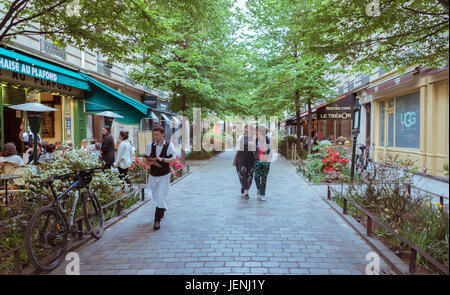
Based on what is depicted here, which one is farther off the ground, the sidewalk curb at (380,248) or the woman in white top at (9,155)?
the woman in white top at (9,155)

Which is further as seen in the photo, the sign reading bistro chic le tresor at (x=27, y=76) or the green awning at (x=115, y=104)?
the green awning at (x=115, y=104)

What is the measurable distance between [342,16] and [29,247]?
6012mm

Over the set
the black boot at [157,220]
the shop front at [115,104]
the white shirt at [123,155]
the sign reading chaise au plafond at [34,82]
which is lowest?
the black boot at [157,220]

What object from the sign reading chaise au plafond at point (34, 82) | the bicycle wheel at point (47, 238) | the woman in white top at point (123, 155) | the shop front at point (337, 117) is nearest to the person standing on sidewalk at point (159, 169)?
the bicycle wheel at point (47, 238)

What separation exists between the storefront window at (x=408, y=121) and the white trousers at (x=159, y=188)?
11.3 m

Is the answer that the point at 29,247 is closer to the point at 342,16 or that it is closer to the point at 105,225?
the point at 105,225

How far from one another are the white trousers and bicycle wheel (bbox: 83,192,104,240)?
1.00 m

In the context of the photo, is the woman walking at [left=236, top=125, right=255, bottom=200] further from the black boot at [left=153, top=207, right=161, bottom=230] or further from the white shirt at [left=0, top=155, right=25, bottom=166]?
the white shirt at [left=0, top=155, right=25, bottom=166]

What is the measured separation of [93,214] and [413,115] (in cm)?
1297

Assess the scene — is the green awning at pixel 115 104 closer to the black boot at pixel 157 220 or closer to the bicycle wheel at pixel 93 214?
the black boot at pixel 157 220

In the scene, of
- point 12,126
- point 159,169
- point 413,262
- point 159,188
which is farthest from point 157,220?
point 12,126

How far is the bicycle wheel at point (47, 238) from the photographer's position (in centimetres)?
391
